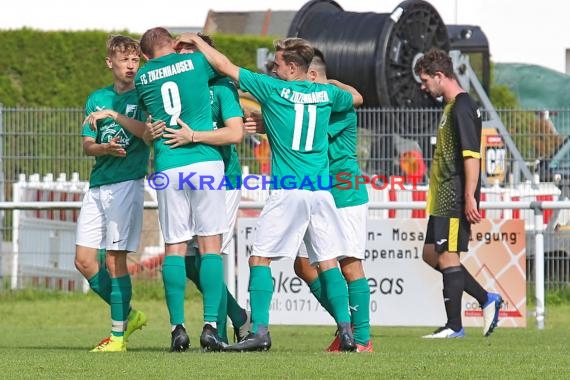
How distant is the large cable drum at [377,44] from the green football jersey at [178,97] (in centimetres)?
1114

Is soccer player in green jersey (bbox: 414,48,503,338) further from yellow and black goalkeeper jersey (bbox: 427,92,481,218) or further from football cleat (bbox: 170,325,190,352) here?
football cleat (bbox: 170,325,190,352)

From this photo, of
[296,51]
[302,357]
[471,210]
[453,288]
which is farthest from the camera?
[453,288]

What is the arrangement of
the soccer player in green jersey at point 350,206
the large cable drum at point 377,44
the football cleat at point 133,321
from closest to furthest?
1. the soccer player in green jersey at point 350,206
2. the football cleat at point 133,321
3. the large cable drum at point 377,44

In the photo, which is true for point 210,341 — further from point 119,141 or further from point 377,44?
point 377,44

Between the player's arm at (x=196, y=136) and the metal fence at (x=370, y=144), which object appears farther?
the metal fence at (x=370, y=144)

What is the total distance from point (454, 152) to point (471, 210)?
0.51 meters

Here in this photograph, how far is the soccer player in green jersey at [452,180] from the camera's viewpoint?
11461 mm

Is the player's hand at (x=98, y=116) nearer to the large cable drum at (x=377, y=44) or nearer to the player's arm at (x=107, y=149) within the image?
the player's arm at (x=107, y=149)

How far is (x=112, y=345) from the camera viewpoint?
10148mm

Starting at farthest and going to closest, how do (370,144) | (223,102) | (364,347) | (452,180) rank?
(370,144)
(452,180)
(364,347)
(223,102)

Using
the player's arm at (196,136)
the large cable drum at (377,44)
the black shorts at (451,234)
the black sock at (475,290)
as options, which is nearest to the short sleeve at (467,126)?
the black shorts at (451,234)

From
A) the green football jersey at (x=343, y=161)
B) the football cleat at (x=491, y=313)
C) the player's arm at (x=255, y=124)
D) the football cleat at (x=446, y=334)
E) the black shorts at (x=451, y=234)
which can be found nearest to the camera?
the player's arm at (x=255, y=124)

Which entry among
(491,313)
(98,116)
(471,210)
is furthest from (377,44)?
(98,116)

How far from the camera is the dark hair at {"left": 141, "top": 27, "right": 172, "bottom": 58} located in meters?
9.48
